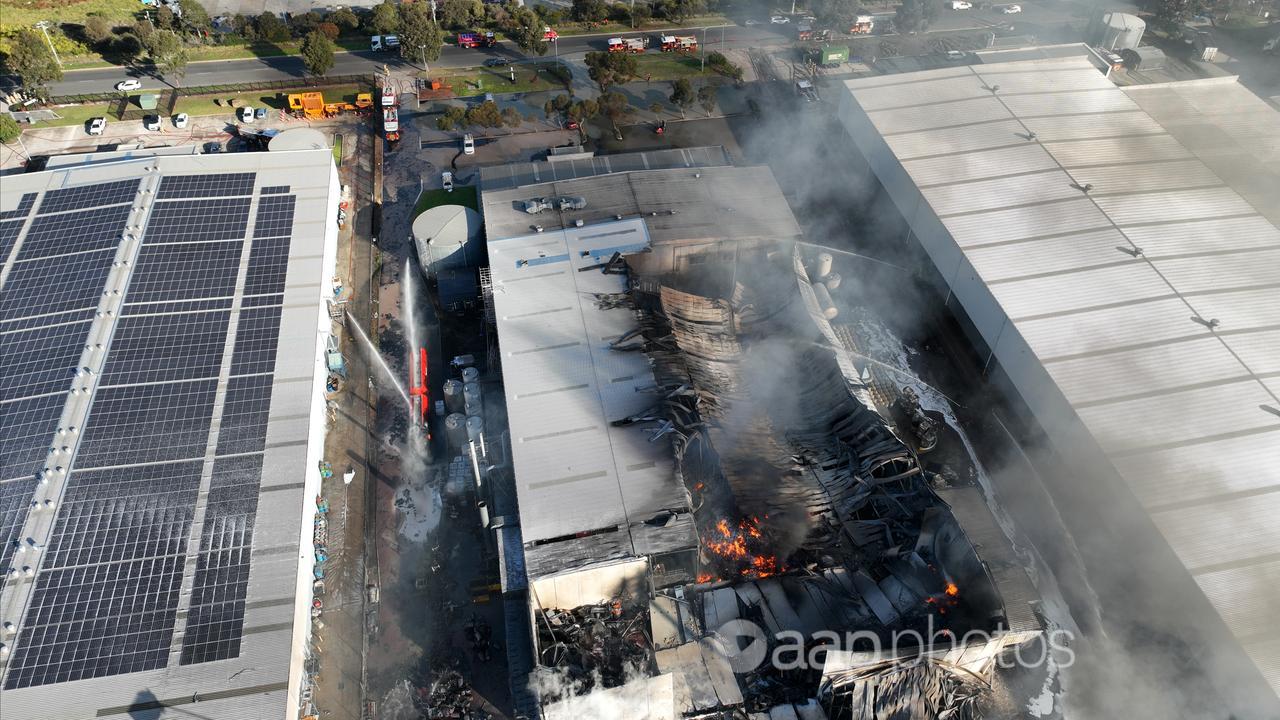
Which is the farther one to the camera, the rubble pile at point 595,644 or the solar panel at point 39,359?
the solar panel at point 39,359

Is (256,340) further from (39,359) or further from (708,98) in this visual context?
(708,98)

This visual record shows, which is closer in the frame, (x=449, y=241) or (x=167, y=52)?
(x=449, y=241)

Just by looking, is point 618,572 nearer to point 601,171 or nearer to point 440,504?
point 440,504

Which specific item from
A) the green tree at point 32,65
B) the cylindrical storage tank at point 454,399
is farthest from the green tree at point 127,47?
the cylindrical storage tank at point 454,399

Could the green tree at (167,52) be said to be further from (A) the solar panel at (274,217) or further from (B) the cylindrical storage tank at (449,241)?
(B) the cylindrical storage tank at (449,241)

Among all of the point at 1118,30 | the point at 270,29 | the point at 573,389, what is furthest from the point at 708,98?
the point at 270,29

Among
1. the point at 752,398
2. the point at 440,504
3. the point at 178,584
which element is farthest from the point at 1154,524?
the point at 178,584
